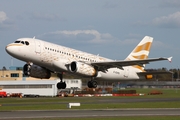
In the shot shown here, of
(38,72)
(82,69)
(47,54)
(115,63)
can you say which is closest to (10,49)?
(47,54)

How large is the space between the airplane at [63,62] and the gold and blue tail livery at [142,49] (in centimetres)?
435

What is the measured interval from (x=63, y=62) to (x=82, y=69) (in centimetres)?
336

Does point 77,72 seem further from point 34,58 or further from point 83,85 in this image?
point 83,85

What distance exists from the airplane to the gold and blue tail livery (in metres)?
4.35

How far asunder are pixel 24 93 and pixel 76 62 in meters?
59.7

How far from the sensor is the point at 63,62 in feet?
206

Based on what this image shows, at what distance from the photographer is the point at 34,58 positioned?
199 feet

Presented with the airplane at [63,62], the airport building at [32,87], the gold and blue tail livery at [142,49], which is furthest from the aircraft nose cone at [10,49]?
the airport building at [32,87]

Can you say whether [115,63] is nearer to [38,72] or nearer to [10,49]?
[38,72]

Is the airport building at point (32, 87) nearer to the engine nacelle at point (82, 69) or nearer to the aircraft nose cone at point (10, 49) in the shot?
the engine nacelle at point (82, 69)

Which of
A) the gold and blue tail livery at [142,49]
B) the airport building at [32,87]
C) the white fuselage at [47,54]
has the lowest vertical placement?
the airport building at [32,87]

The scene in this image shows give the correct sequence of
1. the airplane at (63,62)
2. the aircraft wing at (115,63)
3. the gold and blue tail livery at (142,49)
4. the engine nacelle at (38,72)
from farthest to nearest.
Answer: the gold and blue tail livery at (142,49) < the engine nacelle at (38,72) < the aircraft wing at (115,63) < the airplane at (63,62)

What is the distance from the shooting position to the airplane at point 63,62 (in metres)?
60.1

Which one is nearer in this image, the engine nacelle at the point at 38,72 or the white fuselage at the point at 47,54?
the white fuselage at the point at 47,54
